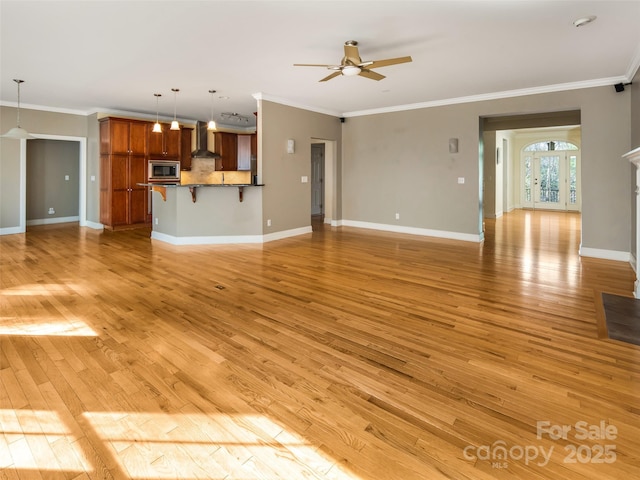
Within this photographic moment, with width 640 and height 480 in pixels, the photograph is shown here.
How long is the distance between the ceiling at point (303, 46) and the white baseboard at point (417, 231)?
2570 millimetres

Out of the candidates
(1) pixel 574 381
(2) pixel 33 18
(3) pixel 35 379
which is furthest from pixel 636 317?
(2) pixel 33 18

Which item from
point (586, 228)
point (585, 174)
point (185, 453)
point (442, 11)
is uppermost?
point (442, 11)

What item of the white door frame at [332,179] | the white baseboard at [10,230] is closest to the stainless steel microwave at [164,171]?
the white baseboard at [10,230]

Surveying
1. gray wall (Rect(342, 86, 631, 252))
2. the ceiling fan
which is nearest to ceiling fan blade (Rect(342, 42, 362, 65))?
the ceiling fan

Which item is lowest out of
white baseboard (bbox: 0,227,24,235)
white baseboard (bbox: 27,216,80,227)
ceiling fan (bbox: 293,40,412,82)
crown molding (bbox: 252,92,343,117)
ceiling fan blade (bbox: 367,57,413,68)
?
white baseboard (bbox: 0,227,24,235)

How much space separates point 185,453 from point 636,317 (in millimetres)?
3700

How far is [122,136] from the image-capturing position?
828 centimetres

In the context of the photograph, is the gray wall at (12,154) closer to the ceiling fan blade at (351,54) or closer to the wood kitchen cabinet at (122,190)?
the wood kitchen cabinet at (122,190)

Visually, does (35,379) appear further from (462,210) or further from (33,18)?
(462,210)

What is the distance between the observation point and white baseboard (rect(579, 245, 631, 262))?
5.55 m

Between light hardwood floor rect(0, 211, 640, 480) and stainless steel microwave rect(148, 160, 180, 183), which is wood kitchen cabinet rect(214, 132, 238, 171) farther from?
light hardwood floor rect(0, 211, 640, 480)

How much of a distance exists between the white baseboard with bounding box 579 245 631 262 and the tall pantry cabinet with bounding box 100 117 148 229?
8.83 meters

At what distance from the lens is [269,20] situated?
12.0 ft

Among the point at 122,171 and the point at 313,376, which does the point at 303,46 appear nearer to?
the point at 313,376
